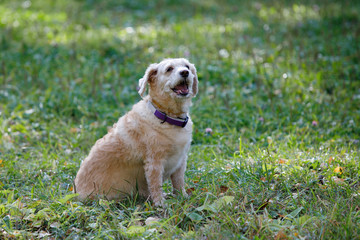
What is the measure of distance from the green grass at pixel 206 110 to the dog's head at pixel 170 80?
94cm

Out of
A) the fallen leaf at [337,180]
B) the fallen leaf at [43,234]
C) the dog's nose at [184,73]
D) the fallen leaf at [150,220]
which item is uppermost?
the dog's nose at [184,73]

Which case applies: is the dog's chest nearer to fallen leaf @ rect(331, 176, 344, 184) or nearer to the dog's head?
the dog's head

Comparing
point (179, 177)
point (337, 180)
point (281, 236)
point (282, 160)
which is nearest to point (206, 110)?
point (282, 160)

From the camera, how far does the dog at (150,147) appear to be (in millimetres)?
3738

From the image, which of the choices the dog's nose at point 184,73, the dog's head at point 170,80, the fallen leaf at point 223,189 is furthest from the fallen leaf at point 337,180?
the dog's nose at point 184,73

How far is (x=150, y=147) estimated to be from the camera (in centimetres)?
374

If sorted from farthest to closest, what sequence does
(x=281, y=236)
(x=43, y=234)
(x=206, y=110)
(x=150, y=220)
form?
(x=206, y=110) < (x=150, y=220) < (x=43, y=234) < (x=281, y=236)

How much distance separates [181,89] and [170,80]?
0.45ft

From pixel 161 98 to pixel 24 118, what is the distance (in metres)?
3.00

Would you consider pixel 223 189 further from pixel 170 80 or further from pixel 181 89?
pixel 170 80

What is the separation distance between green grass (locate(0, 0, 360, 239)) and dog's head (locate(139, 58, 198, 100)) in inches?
36.9

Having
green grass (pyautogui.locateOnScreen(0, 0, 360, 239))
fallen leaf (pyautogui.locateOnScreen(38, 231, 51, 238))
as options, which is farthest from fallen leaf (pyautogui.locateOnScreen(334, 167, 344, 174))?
fallen leaf (pyautogui.locateOnScreen(38, 231, 51, 238))

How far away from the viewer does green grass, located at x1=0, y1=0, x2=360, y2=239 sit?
333cm

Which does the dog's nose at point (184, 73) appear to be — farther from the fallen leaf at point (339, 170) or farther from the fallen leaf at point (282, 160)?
the fallen leaf at point (339, 170)
